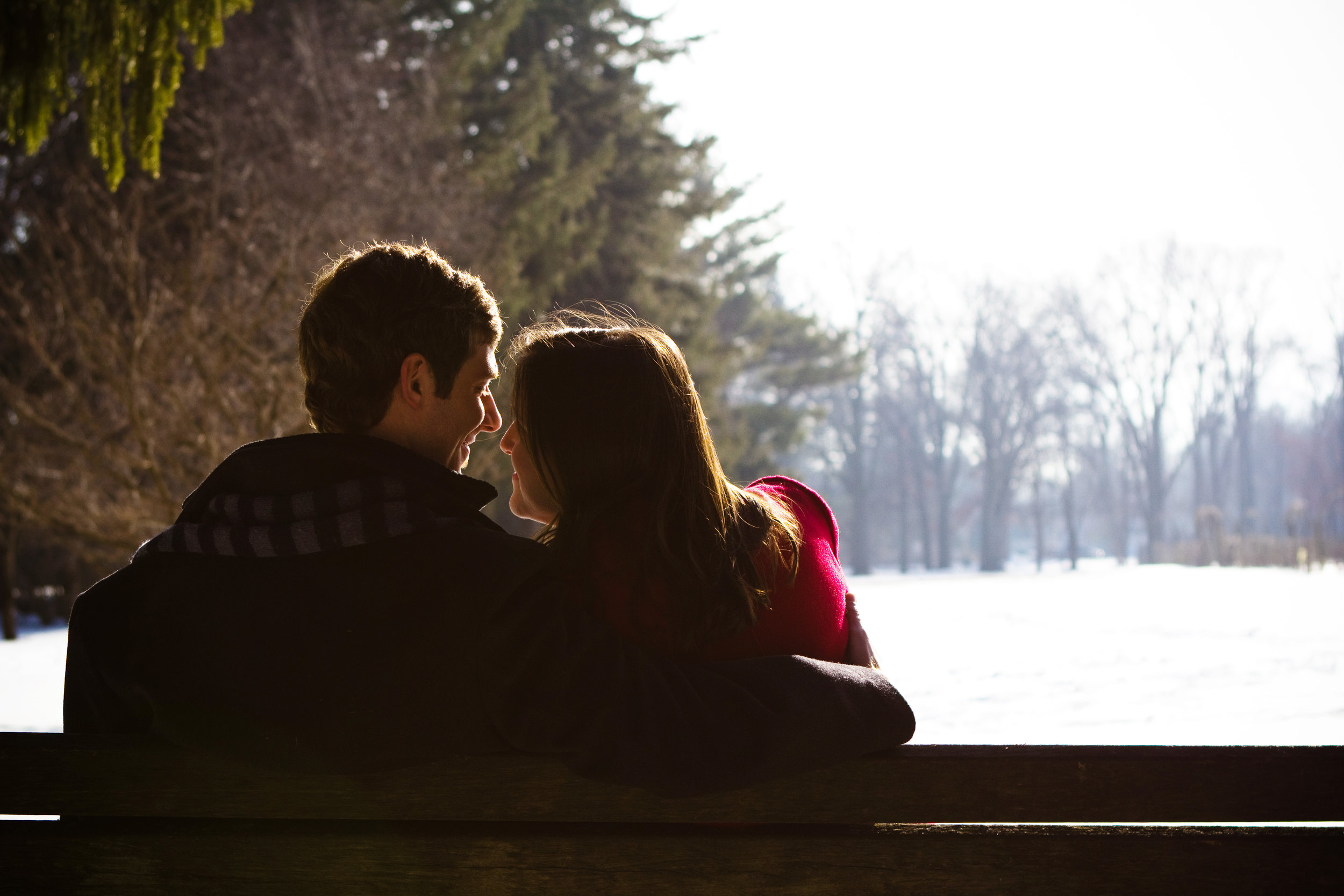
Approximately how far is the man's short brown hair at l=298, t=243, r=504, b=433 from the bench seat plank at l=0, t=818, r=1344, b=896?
739mm

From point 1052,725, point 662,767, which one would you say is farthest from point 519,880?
point 1052,725

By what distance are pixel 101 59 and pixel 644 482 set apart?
7.20ft

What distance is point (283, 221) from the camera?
39.5 feet

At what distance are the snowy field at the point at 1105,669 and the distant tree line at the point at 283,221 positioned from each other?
2.47m

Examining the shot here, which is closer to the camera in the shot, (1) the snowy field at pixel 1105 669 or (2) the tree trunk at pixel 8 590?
(1) the snowy field at pixel 1105 669

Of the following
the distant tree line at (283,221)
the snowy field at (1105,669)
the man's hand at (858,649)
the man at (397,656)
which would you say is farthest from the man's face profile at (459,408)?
the distant tree line at (283,221)

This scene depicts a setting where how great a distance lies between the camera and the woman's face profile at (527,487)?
6.79 ft

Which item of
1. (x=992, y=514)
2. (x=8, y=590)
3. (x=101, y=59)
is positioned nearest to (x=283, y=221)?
(x=8, y=590)

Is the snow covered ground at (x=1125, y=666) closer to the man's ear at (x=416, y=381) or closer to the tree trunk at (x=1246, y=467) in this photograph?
the man's ear at (x=416, y=381)

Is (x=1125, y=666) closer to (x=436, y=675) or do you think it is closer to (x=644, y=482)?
(x=644, y=482)

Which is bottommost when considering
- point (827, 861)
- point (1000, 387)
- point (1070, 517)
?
point (827, 861)

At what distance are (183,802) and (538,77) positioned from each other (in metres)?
21.6

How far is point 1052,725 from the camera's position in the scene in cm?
816

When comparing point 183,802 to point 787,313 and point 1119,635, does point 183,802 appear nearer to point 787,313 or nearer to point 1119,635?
point 1119,635
